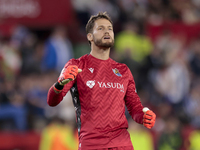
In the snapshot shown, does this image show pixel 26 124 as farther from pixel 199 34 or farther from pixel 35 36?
pixel 199 34

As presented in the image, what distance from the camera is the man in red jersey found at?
163 inches

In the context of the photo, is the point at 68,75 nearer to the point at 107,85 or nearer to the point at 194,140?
the point at 107,85

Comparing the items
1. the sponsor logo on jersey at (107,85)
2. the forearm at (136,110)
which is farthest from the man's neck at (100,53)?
the forearm at (136,110)

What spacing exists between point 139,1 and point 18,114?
555 cm

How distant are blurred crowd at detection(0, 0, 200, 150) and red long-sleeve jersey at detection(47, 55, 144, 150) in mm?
4037

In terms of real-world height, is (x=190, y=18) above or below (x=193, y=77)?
above

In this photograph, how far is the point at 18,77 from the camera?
32.4 feet

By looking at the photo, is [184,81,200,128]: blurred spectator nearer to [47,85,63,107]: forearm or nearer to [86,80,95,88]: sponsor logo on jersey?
[86,80,95,88]: sponsor logo on jersey

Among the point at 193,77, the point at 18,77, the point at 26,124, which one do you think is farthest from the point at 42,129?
the point at 193,77

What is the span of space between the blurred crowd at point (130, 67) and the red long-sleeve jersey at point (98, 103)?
4.04 m

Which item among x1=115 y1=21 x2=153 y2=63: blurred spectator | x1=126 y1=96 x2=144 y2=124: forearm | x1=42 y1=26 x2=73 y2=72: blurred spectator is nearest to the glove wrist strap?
x1=126 y1=96 x2=144 y2=124: forearm

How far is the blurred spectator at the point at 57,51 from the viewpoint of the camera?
10.4 meters

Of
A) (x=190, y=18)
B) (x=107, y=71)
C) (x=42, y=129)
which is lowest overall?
(x=42, y=129)

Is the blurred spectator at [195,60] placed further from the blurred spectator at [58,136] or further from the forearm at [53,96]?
the forearm at [53,96]
